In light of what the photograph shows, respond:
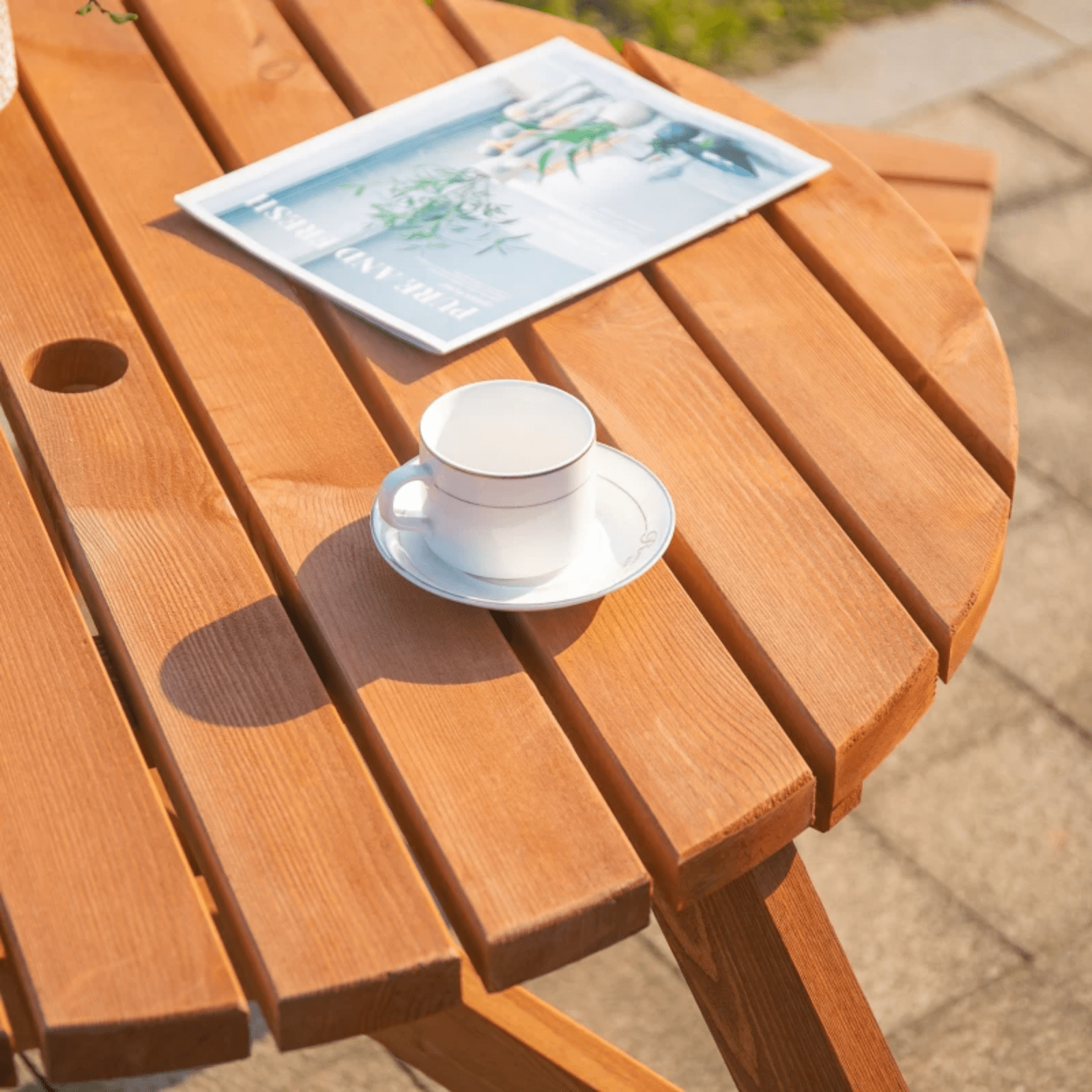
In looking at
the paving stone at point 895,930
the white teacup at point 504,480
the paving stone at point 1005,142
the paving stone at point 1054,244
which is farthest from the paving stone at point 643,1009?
the paving stone at point 1005,142

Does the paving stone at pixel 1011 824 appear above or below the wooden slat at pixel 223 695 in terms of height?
below

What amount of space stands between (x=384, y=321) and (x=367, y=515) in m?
0.21

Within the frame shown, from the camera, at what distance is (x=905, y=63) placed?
121 inches

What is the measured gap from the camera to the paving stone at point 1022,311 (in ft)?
8.07

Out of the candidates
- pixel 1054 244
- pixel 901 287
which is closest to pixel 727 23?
pixel 1054 244

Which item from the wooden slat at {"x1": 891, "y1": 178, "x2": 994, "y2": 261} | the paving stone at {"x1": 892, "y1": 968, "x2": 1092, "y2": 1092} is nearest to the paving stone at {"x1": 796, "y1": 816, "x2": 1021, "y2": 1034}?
the paving stone at {"x1": 892, "y1": 968, "x2": 1092, "y2": 1092}

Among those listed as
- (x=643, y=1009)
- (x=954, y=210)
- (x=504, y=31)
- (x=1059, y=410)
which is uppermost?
(x=504, y=31)

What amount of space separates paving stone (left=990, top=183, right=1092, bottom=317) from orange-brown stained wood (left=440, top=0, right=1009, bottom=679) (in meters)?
1.53

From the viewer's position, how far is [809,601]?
3.00 feet

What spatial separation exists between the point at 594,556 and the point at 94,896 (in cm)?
36

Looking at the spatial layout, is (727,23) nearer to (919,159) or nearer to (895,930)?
(919,159)

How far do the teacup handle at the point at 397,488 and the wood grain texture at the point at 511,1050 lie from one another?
0.47m

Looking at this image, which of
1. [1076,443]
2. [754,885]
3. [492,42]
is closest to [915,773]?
[1076,443]

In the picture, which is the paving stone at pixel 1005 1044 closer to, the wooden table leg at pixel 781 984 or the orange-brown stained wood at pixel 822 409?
the wooden table leg at pixel 781 984
